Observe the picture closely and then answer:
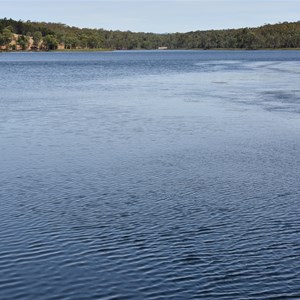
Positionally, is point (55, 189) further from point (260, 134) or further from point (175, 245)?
point (260, 134)

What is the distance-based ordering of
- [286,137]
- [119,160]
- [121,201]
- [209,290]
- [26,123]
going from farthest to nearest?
1. [26,123]
2. [286,137]
3. [119,160]
4. [121,201]
5. [209,290]

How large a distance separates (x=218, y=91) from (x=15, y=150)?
48.7 m

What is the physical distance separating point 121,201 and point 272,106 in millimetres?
39657

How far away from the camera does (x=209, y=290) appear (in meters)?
17.0

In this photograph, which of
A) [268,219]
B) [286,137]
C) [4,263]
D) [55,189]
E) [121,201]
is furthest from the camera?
[286,137]

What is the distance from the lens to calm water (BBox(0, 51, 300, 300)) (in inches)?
695

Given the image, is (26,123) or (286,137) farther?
(26,123)

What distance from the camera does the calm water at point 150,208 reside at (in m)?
17.6

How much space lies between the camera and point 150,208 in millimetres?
24875

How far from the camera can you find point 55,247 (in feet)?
66.1

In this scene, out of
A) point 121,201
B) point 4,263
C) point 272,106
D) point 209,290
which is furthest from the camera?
point 272,106

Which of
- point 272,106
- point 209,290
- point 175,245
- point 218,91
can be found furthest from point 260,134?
point 218,91

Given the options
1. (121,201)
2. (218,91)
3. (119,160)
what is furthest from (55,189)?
(218,91)

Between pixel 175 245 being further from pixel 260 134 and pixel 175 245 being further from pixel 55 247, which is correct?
pixel 260 134
